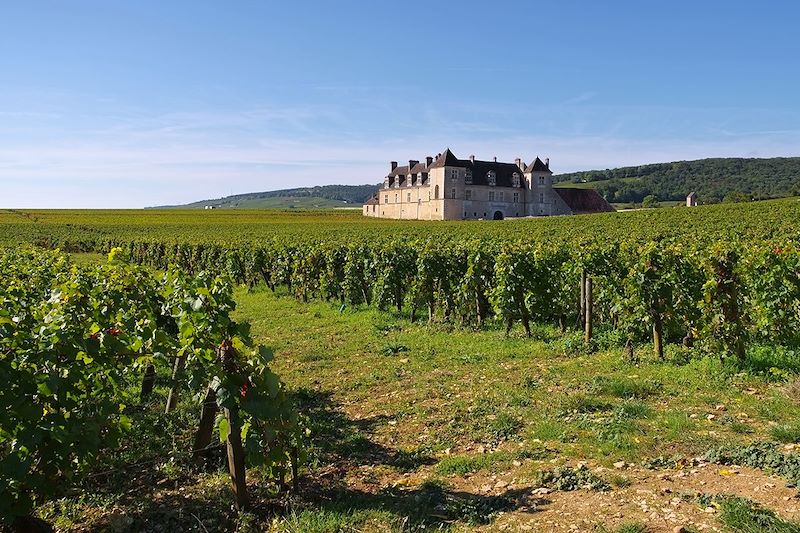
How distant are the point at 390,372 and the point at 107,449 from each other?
5.08 m

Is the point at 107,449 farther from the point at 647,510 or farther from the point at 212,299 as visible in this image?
the point at 647,510

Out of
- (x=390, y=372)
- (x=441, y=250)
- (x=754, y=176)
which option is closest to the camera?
(x=390, y=372)

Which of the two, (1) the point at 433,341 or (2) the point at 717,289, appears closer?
(2) the point at 717,289

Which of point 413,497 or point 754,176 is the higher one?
point 754,176

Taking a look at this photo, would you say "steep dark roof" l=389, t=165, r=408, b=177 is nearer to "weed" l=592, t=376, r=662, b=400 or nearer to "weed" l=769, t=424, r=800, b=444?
"weed" l=592, t=376, r=662, b=400

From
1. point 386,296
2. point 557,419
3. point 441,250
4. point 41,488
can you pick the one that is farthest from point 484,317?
point 41,488

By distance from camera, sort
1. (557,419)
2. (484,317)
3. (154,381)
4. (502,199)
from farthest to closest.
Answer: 1. (502,199)
2. (484,317)
3. (154,381)
4. (557,419)

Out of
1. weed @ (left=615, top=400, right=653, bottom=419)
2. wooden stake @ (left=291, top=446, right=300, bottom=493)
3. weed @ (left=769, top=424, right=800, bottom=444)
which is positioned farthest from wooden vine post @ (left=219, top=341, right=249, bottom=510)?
weed @ (left=769, top=424, right=800, bottom=444)

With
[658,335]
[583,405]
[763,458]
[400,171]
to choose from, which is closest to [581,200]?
[400,171]

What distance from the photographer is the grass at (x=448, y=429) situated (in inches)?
218

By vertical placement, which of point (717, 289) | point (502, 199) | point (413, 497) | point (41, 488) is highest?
point (502, 199)

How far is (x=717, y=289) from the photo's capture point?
33.0 ft

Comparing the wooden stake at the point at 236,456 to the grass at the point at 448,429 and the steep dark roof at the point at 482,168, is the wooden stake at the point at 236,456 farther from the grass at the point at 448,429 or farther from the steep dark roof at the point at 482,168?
the steep dark roof at the point at 482,168

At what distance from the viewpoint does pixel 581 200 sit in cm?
10075
